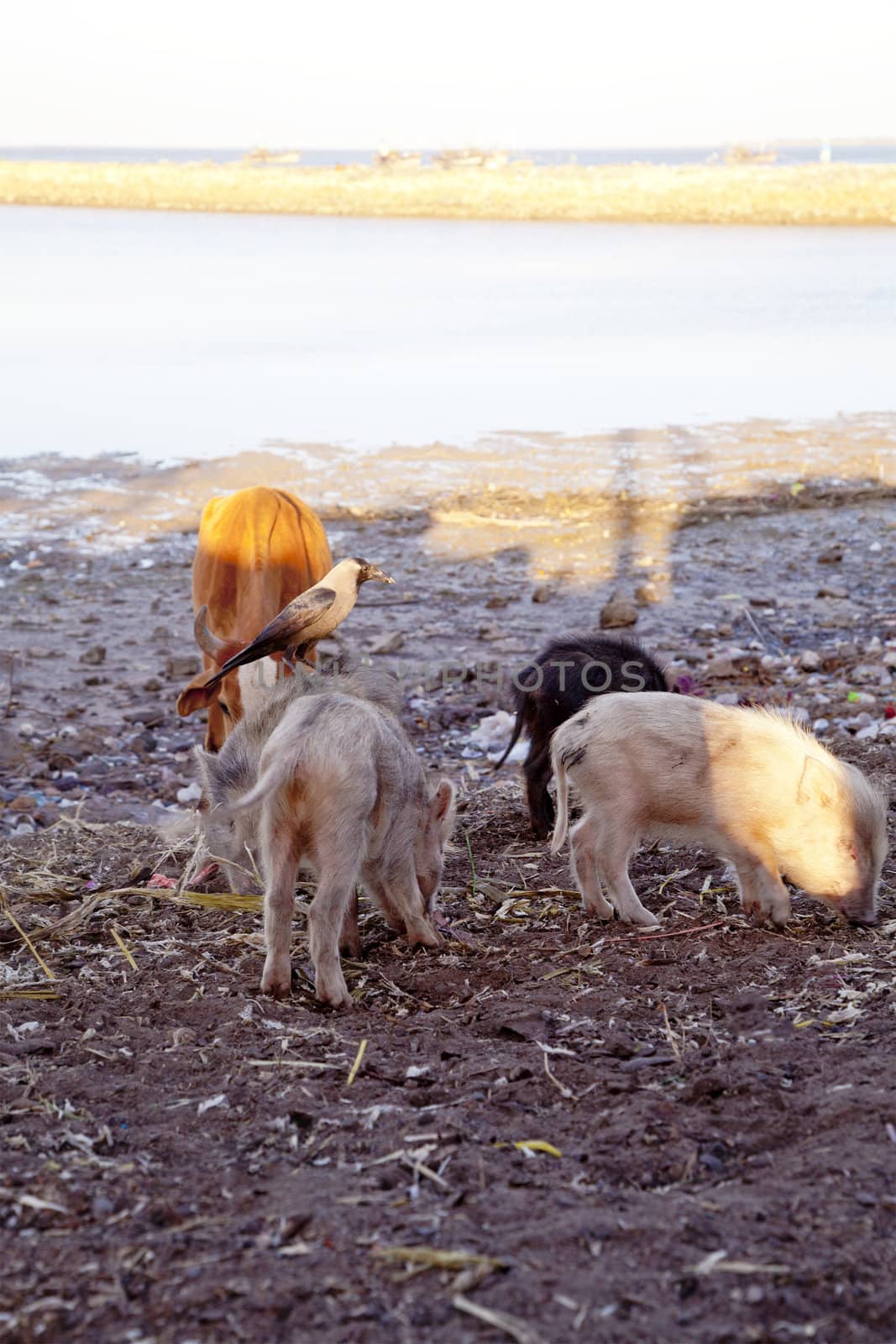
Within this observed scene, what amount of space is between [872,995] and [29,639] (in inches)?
279

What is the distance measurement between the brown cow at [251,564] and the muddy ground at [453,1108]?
3.05 ft

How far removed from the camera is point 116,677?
30.7 feet

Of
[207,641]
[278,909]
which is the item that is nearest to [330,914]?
[278,909]

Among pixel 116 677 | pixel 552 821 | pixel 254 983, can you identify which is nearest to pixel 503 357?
pixel 116 677

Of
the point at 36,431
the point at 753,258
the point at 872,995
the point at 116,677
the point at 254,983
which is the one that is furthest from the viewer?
the point at 753,258

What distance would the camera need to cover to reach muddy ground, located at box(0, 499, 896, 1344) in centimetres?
274

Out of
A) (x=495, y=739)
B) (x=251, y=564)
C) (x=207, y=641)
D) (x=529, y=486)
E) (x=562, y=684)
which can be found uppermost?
(x=251, y=564)

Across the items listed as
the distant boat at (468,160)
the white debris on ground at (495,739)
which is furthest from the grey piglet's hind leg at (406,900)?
the distant boat at (468,160)

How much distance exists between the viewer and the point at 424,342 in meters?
23.4

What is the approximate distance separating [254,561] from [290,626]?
199cm

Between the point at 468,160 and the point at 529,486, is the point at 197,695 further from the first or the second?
the point at 468,160

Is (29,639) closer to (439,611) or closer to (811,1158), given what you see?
(439,611)

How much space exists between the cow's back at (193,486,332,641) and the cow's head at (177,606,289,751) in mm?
493

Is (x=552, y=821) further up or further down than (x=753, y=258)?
further down
